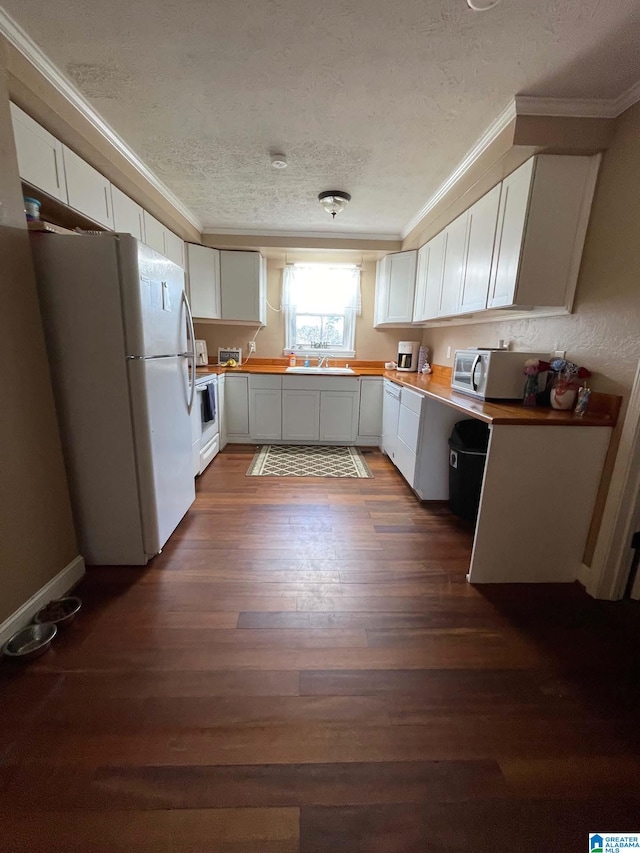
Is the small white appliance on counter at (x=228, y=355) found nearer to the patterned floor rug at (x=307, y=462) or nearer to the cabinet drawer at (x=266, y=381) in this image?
the cabinet drawer at (x=266, y=381)

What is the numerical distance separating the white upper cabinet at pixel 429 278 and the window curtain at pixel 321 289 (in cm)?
99

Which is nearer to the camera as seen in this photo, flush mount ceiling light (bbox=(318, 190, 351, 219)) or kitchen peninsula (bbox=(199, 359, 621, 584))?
kitchen peninsula (bbox=(199, 359, 621, 584))

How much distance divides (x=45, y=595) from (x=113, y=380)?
106 cm

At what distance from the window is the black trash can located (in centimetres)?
235

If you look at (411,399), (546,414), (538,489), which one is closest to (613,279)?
(546,414)

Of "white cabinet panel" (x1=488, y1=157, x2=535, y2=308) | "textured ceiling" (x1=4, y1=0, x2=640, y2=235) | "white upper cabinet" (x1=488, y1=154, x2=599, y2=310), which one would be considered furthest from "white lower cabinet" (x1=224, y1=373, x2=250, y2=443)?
"white upper cabinet" (x1=488, y1=154, x2=599, y2=310)

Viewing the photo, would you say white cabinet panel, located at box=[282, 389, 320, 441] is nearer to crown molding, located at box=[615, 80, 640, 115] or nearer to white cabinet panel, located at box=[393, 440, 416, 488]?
white cabinet panel, located at box=[393, 440, 416, 488]

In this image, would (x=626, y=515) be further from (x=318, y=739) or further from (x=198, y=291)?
(x=198, y=291)

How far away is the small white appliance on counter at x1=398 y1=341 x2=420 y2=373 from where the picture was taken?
416 cm

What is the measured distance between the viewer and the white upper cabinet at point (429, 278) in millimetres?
3051

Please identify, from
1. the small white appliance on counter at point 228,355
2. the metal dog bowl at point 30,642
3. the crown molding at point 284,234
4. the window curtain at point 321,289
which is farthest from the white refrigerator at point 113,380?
the window curtain at point 321,289

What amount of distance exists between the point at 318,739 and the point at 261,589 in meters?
0.75

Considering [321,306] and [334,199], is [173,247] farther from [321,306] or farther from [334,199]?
[321,306]

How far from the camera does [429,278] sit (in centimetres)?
330
